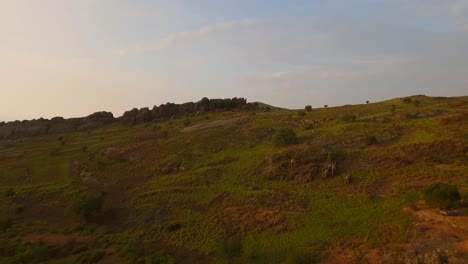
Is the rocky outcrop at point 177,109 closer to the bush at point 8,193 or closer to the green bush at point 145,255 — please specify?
the bush at point 8,193

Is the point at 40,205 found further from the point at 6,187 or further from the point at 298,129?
the point at 298,129

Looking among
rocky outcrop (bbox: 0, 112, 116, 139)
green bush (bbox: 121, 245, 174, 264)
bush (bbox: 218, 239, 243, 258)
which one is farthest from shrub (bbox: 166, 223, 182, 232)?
rocky outcrop (bbox: 0, 112, 116, 139)

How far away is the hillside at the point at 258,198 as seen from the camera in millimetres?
24625

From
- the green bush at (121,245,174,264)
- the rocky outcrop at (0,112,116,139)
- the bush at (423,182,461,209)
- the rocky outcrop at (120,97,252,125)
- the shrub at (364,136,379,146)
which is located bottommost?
the green bush at (121,245,174,264)

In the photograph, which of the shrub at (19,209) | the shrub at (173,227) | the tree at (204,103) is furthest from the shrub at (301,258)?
the tree at (204,103)

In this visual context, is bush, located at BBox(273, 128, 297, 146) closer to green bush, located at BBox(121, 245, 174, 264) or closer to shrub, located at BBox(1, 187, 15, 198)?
green bush, located at BBox(121, 245, 174, 264)

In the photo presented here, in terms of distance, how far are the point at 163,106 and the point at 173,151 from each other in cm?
4952

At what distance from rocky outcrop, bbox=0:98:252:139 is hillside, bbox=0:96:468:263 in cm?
3976

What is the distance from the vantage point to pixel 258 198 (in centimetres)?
3362

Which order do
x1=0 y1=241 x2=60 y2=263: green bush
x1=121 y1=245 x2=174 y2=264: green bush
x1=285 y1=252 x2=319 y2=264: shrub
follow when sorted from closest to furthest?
x1=285 y1=252 x2=319 y2=264: shrub
x1=121 y1=245 x2=174 y2=264: green bush
x1=0 y1=241 x2=60 y2=263: green bush

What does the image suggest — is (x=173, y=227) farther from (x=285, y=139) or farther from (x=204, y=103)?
Result: (x=204, y=103)

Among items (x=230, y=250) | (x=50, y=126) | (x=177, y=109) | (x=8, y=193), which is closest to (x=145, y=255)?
(x=230, y=250)

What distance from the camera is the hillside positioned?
2462cm

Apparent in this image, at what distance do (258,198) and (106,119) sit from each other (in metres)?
78.5
